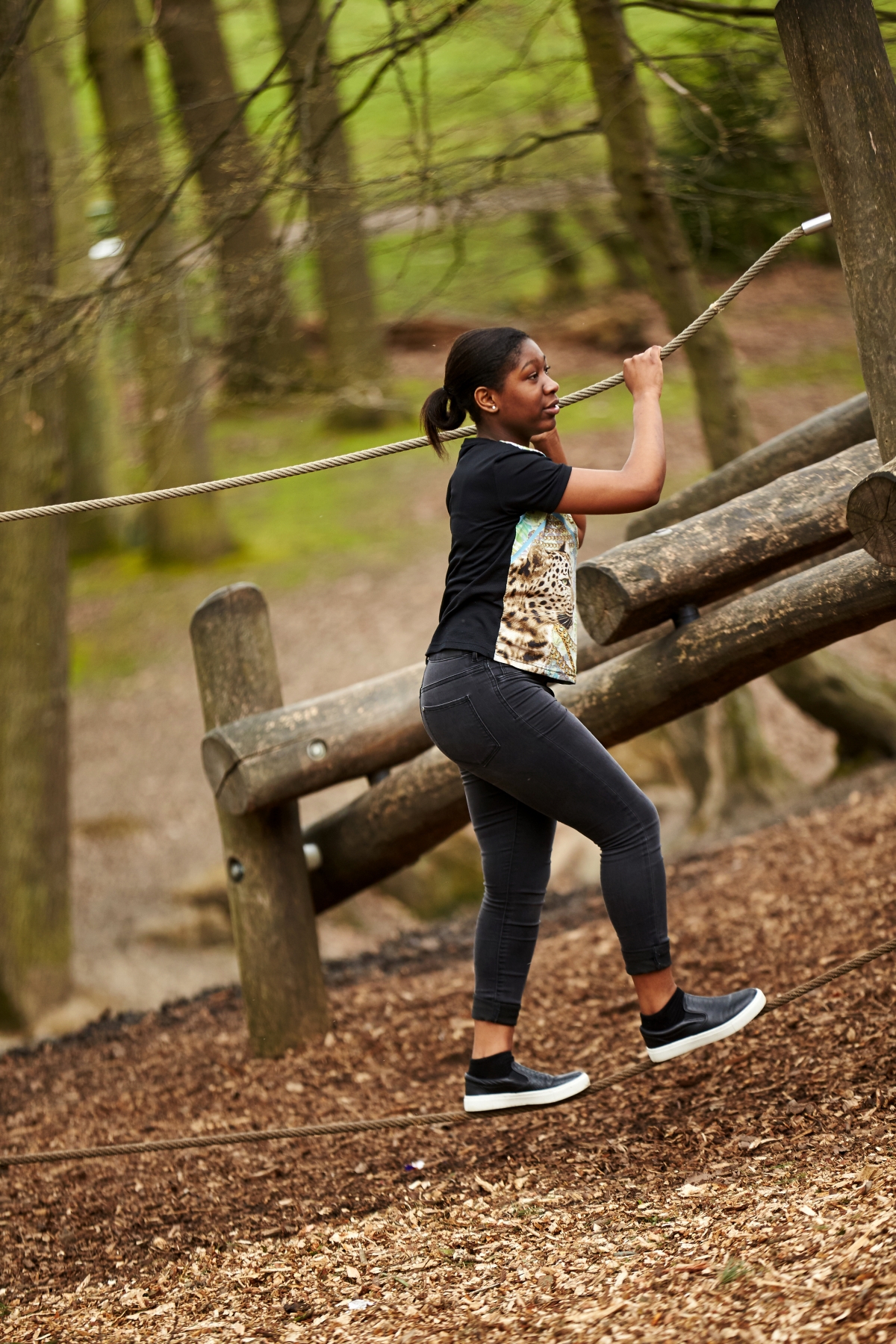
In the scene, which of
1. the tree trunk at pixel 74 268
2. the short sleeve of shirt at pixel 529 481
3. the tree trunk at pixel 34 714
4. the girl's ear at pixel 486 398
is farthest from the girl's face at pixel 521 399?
the tree trunk at pixel 34 714

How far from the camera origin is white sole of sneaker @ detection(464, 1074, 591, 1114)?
3.10m

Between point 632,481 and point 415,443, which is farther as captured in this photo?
point 415,443

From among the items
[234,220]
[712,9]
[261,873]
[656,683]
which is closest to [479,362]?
[656,683]

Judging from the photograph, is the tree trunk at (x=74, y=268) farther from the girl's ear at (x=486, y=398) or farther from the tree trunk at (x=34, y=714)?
the girl's ear at (x=486, y=398)

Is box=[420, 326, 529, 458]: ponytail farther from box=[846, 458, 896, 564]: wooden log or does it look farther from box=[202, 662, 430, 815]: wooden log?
box=[202, 662, 430, 815]: wooden log

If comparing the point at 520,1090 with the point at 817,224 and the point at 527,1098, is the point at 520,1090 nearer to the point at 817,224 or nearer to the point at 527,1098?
the point at 527,1098

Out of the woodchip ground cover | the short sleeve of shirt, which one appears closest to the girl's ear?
the short sleeve of shirt

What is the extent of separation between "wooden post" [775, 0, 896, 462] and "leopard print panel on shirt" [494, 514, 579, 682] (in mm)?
880

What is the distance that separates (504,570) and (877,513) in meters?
0.81

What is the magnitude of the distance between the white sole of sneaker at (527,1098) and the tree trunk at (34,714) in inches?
148

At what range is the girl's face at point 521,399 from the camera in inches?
110

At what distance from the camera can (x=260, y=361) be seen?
34.4 feet

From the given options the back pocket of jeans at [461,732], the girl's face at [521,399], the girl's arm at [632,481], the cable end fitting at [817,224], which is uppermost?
the cable end fitting at [817,224]

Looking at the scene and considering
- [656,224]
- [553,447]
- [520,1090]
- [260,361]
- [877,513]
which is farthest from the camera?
[260,361]
